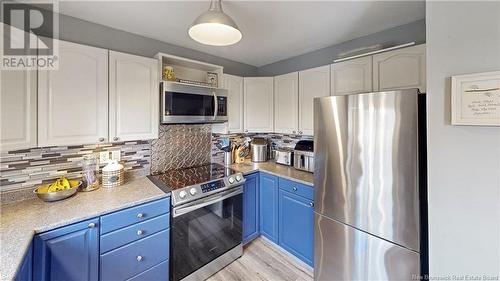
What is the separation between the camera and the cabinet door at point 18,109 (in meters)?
1.19

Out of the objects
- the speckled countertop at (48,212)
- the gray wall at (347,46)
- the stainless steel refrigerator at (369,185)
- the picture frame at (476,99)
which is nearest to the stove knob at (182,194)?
the speckled countertop at (48,212)

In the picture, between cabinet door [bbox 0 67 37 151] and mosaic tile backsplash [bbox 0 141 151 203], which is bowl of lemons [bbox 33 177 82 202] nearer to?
mosaic tile backsplash [bbox 0 141 151 203]

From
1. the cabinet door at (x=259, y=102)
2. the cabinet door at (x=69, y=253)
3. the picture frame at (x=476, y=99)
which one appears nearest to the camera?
the picture frame at (x=476, y=99)

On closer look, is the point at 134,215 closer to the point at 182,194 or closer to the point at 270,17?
the point at 182,194

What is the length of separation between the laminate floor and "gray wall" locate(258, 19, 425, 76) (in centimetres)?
226

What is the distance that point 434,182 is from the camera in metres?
1.09

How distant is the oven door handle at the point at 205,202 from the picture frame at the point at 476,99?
5.57ft

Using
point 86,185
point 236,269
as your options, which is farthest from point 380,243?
point 86,185

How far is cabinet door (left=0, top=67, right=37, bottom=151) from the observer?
1.19m

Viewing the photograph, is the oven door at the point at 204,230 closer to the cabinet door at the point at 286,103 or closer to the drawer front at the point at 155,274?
the drawer front at the point at 155,274

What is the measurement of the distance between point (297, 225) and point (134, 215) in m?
1.46

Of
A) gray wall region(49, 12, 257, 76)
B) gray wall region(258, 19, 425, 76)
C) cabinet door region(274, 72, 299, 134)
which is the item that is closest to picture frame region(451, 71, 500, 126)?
gray wall region(258, 19, 425, 76)

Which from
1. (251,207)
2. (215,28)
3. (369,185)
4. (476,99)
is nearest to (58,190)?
(215,28)

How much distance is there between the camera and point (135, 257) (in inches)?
59.5
